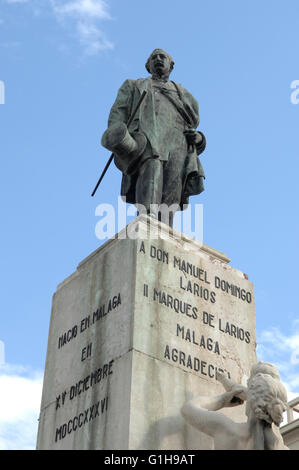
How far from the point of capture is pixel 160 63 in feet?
38.6

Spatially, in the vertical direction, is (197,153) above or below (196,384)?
above

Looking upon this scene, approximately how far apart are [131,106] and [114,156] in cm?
76

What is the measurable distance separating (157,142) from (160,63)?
1408 mm

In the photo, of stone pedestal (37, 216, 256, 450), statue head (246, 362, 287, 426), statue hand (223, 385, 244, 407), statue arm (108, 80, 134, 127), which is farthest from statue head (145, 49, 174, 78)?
statue head (246, 362, 287, 426)

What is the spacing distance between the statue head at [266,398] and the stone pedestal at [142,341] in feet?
2.89

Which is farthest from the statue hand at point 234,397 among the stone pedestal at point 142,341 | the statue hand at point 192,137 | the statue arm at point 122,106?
the statue arm at point 122,106

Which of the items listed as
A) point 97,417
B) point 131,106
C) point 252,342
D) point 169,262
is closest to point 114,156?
point 131,106

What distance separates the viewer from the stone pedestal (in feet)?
28.1

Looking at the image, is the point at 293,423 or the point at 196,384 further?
the point at 293,423

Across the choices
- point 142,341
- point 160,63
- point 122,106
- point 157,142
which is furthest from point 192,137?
point 142,341

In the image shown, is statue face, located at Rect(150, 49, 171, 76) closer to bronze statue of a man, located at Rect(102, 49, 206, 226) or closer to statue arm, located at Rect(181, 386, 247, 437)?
bronze statue of a man, located at Rect(102, 49, 206, 226)

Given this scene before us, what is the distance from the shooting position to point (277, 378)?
830cm
